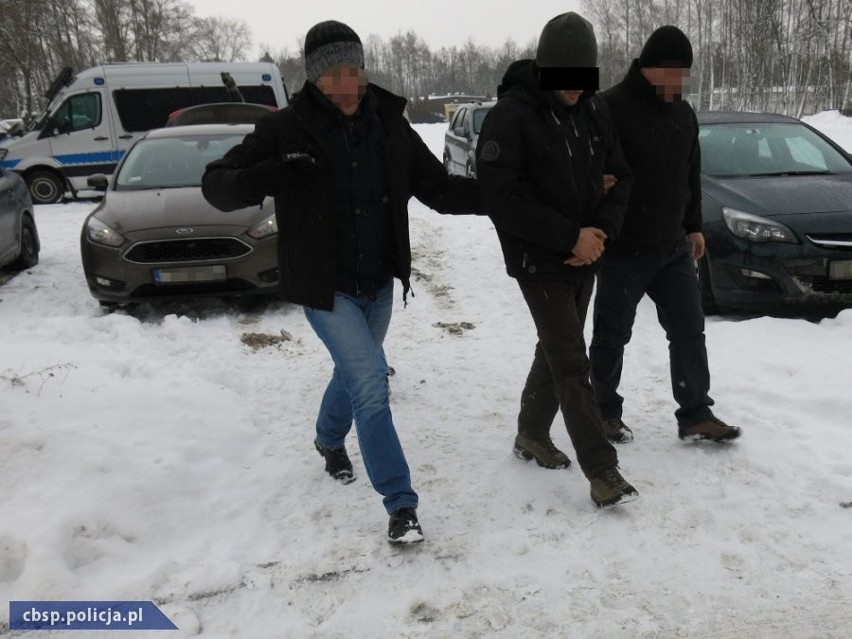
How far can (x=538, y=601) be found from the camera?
2.50m

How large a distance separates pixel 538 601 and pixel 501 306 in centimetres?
421

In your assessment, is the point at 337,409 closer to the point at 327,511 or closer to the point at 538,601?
the point at 327,511

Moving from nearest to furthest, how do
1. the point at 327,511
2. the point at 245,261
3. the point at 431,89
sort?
1. the point at 327,511
2. the point at 245,261
3. the point at 431,89

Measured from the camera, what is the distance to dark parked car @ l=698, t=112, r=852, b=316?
5.34m

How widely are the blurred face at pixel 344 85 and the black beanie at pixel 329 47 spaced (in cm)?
2

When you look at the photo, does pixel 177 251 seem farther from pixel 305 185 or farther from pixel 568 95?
pixel 568 95

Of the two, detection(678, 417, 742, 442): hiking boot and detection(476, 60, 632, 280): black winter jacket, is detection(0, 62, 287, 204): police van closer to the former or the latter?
detection(476, 60, 632, 280): black winter jacket

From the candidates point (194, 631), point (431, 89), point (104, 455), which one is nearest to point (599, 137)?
point (194, 631)

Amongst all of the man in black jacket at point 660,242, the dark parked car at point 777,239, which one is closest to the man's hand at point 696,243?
the man in black jacket at point 660,242

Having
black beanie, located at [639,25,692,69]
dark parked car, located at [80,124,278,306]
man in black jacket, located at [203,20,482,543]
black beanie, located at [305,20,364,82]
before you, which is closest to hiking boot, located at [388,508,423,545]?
man in black jacket, located at [203,20,482,543]

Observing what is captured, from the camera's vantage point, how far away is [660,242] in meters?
3.31

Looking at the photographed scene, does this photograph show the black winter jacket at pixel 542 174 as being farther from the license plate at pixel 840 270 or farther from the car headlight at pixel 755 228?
the license plate at pixel 840 270

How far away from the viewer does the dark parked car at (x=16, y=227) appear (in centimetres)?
750

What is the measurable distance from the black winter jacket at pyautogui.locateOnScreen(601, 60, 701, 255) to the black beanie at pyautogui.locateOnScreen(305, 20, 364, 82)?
1318 mm
